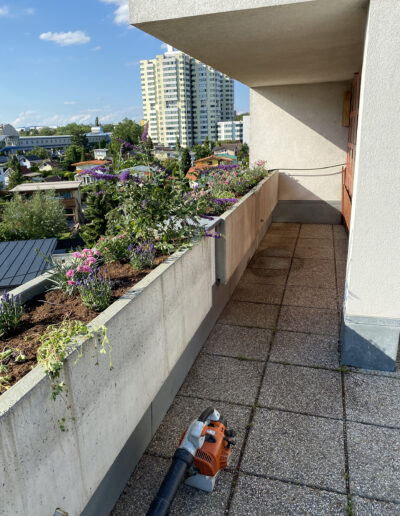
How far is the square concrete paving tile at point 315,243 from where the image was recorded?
7.86 metres

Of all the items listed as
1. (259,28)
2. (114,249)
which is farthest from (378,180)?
(114,249)

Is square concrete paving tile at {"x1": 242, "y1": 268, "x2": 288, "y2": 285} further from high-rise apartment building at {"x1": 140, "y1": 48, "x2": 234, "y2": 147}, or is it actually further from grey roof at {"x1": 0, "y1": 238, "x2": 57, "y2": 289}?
high-rise apartment building at {"x1": 140, "y1": 48, "x2": 234, "y2": 147}

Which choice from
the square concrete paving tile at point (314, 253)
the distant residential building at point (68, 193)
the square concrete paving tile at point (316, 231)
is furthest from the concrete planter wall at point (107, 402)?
the distant residential building at point (68, 193)

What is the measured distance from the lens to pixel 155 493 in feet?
8.59

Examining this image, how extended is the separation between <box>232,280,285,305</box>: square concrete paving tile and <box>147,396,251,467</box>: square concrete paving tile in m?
2.19

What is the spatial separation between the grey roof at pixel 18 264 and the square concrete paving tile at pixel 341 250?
582 cm

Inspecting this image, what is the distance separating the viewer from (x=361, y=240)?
367cm

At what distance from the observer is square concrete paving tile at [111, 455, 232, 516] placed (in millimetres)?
2502

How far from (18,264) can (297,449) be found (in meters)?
9.10

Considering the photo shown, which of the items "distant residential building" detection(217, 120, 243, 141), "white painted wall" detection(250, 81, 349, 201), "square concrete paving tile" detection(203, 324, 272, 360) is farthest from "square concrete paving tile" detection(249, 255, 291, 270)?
"distant residential building" detection(217, 120, 243, 141)

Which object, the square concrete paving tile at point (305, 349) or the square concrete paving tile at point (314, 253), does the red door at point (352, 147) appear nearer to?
the square concrete paving tile at point (314, 253)

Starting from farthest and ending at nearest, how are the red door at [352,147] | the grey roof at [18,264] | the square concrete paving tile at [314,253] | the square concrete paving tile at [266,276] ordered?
1. the grey roof at [18,264]
2. the red door at [352,147]
3. the square concrete paving tile at [314,253]
4. the square concrete paving tile at [266,276]

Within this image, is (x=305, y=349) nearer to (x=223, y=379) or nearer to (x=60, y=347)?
(x=223, y=379)

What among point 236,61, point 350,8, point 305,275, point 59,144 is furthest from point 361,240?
point 59,144
